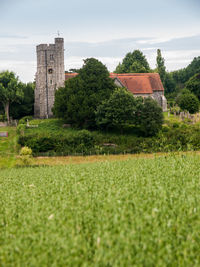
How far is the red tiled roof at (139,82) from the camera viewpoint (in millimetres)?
71188

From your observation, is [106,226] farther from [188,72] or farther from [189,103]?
[188,72]

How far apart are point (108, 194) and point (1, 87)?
211 ft

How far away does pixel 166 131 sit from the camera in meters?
53.3

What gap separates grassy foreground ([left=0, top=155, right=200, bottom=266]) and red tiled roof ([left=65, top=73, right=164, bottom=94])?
59.3 m

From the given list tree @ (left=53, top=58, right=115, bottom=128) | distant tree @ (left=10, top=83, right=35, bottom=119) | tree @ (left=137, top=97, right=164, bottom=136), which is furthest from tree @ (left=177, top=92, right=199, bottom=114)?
distant tree @ (left=10, top=83, right=35, bottom=119)

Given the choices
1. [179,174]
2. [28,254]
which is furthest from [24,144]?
[28,254]

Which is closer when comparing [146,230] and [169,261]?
[169,261]

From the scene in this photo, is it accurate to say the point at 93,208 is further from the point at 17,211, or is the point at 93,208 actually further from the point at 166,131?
the point at 166,131

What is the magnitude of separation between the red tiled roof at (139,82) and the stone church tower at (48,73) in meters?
3.20

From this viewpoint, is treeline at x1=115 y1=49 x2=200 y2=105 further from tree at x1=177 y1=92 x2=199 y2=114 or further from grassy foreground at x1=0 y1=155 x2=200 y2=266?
grassy foreground at x1=0 y1=155 x2=200 y2=266

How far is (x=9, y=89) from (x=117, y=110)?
98.2ft

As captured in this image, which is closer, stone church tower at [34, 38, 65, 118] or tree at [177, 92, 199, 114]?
tree at [177, 92, 199, 114]

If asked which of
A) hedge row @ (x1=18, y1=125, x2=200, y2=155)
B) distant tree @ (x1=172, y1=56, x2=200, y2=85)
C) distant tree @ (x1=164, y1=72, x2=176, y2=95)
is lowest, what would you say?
hedge row @ (x1=18, y1=125, x2=200, y2=155)

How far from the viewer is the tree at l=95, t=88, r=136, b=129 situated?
5316 centimetres
